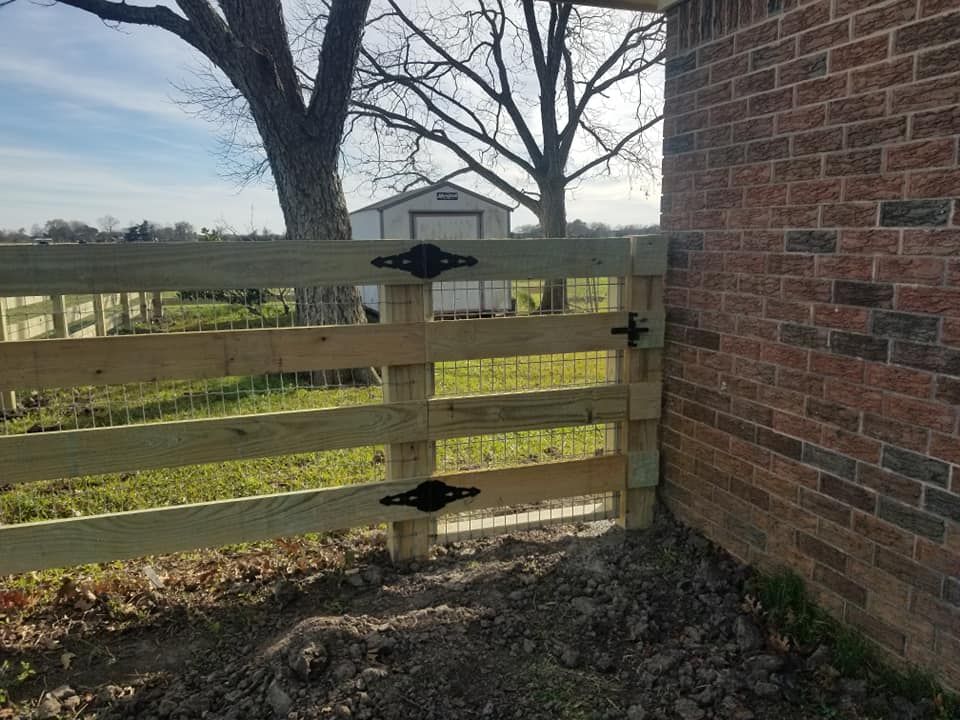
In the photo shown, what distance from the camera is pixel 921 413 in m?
2.07

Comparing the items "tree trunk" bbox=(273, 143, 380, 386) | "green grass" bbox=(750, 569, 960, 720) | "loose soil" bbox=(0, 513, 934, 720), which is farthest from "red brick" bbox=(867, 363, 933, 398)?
"tree trunk" bbox=(273, 143, 380, 386)

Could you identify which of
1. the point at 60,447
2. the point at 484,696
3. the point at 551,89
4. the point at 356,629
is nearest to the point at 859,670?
the point at 484,696

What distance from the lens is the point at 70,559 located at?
2.51m

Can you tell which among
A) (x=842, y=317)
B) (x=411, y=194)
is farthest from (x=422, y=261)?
(x=411, y=194)

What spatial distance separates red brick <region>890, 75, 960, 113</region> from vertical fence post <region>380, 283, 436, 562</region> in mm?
1802

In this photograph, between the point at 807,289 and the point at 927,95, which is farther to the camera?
the point at 807,289

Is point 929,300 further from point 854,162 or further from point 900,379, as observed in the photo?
point 854,162

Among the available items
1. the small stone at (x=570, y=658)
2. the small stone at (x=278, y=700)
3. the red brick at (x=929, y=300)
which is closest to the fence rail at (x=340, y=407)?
the small stone at (x=278, y=700)

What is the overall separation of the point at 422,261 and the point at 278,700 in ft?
5.56

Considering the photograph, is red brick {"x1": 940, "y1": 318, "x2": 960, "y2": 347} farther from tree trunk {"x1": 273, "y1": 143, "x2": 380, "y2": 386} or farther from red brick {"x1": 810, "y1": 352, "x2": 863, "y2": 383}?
tree trunk {"x1": 273, "y1": 143, "x2": 380, "y2": 386}

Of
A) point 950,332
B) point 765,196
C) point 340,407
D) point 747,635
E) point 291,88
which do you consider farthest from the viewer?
point 291,88

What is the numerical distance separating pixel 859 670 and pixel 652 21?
15.1m

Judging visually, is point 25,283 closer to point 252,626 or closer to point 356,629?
point 252,626

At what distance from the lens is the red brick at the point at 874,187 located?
211cm
